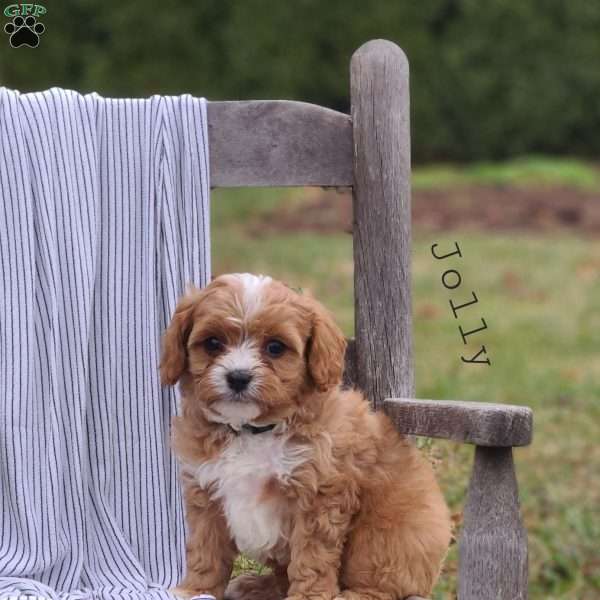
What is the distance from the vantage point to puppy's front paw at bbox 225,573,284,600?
125 inches

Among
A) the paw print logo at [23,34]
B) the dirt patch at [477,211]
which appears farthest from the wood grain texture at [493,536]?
the dirt patch at [477,211]

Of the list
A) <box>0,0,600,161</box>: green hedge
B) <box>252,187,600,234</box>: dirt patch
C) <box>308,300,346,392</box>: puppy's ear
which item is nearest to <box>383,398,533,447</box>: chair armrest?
<box>308,300,346,392</box>: puppy's ear

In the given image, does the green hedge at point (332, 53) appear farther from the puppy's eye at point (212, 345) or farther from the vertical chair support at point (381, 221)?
the puppy's eye at point (212, 345)

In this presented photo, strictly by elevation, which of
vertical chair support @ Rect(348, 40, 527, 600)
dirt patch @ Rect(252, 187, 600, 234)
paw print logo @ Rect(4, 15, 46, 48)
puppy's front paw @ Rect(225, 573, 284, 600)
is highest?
dirt patch @ Rect(252, 187, 600, 234)

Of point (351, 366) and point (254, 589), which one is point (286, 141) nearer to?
point (351, 366)

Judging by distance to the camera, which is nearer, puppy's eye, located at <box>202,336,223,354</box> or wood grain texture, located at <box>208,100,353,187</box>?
puppy's eye, located at <box>202,336,223,354</box>

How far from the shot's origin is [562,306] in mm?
9555

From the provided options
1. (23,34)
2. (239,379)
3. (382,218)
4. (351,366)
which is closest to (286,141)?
(382,218)

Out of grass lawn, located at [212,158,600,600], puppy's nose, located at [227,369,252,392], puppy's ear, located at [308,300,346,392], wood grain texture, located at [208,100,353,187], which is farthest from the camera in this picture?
grass lawn, located at [212,158,600,600]

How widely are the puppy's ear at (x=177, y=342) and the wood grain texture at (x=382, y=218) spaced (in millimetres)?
703

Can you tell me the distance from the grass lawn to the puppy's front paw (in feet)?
1.05

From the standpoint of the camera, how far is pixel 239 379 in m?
2.77

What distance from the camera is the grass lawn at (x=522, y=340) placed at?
17.5 feet

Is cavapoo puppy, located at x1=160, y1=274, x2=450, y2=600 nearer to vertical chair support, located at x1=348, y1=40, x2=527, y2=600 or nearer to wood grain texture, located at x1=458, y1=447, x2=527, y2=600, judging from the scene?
wood grain texture, located at x1=458, y1=447, x2=527, y2=600
